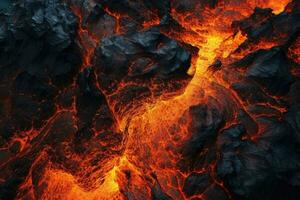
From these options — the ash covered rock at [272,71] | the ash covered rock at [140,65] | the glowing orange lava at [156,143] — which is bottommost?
the glowing orange lava at [156,143]

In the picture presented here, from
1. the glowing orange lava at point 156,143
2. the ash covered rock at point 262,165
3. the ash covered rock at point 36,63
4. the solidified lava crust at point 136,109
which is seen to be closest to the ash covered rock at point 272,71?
the solidified lava crust at point 136,109

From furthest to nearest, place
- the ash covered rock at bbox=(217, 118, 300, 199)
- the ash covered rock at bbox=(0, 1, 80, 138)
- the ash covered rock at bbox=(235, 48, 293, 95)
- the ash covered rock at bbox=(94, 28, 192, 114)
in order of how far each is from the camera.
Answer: the ash covered rock at bbox=(235, 48, 293, 95) < the ash covered rock at bbox=(94, 28, 192, 114) < the ash covered rock at bbox=(0, 1, 80, 138) < the ash covered rock at bbox=(217, 118, 300, 199)

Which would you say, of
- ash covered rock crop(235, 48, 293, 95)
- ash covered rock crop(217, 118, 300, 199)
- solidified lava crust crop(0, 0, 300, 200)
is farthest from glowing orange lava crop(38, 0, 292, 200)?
ash covered rock crop(217, 118, 300, 199)

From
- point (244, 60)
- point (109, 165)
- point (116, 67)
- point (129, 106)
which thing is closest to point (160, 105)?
point (129, 106)

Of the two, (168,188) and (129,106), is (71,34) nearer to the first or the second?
(129,106)

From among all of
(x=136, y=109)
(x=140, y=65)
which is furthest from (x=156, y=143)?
(x=140, y=65)

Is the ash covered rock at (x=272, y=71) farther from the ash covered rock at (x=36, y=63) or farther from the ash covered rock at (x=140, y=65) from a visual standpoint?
the ash covered rock at (x=36, y=63)

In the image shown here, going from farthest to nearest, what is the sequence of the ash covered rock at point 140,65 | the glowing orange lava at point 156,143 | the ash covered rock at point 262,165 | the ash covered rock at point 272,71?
1. the ash covered rock at point 272,71
2. the ash covered rock at point 140,65
3. the glowing orange lava at point 156,143
4. the ash covered rock at point 262,165

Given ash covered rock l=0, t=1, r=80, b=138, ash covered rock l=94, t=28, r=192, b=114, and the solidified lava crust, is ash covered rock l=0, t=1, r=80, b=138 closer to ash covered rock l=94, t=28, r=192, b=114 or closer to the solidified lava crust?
the solidified lava crust

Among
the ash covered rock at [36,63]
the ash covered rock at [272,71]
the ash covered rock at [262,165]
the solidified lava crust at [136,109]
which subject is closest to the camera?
the ash covered rock at [262,165]
